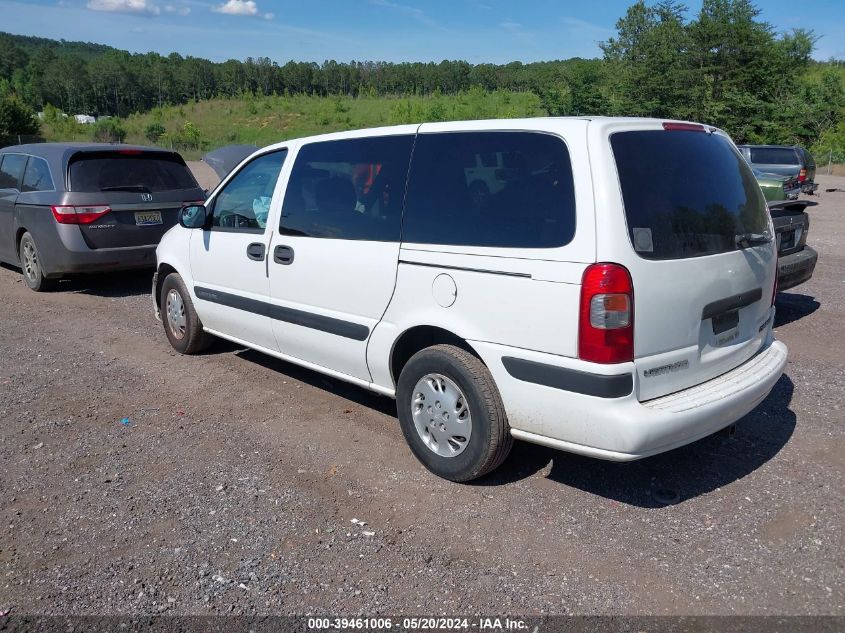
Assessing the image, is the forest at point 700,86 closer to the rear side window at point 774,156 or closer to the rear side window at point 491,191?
the rear side window at point 774,156

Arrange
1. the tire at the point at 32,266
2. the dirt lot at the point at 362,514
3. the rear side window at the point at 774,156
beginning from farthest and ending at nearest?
the rear side window at the point at 774,156 < the tire at the point at 32,266 < the dirt lot at the point at 362,514

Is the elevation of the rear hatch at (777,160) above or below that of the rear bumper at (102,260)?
above

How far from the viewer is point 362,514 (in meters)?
3.62

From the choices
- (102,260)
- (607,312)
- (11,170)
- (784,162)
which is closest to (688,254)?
(607,312)

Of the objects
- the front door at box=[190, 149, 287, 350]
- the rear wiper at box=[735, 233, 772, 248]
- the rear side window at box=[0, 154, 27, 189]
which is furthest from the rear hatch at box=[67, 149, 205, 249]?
the rear wiper at box=[735, 233, 772, 248]

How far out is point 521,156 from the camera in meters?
3.56

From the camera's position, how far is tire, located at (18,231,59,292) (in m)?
8.87

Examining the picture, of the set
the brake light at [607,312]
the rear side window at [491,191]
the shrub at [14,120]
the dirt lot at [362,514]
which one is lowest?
the dirt lot at [362,514]

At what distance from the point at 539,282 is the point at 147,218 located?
6534mm

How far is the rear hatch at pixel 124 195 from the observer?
323 inches

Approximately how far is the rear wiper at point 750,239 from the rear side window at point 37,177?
7595 millimetres

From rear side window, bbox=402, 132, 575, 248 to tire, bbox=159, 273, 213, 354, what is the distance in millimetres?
2768

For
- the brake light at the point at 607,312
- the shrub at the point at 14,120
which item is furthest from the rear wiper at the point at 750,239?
the shrub at the point at 14,120

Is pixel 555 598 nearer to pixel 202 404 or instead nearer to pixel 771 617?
pixel 771 617
